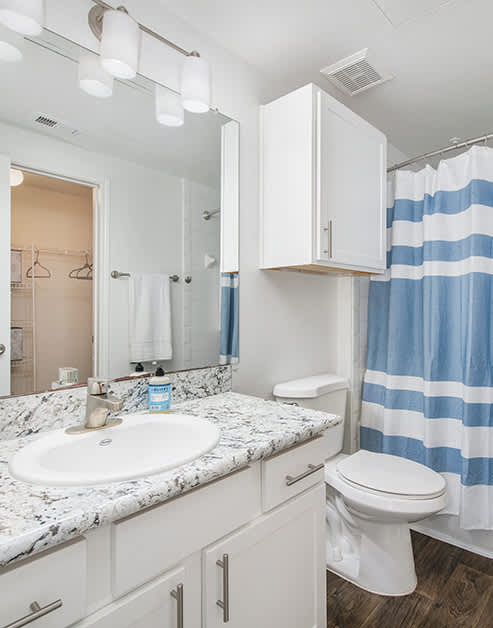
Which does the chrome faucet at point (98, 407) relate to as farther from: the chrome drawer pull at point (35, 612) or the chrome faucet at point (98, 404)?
the chrome drawer pull at point (35, 612)

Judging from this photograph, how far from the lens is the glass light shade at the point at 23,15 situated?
3.22 feet

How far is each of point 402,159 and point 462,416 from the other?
188 centimetres

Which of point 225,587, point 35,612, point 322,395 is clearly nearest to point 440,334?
Answer: point 322,395

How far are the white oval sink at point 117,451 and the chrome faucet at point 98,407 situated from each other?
0.08 ft

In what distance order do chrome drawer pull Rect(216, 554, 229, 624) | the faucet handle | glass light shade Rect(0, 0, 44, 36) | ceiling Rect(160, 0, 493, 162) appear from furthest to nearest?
ceiling Rect(160, 0, 493, 162) < the faucet handle < glass light shade Rect(0, 0, 44, 36) < chrome drawer pull Rect(216, 554, 229, 624)

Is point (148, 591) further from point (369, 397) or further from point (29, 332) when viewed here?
point (369, 397)

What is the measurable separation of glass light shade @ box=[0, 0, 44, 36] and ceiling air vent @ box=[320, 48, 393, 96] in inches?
49.4

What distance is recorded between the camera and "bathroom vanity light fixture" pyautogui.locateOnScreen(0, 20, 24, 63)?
3.37ft

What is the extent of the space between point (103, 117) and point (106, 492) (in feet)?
3.71

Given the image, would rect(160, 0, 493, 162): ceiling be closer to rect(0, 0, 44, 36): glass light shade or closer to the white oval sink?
rect(0, 0, 44, 36): glass light shade

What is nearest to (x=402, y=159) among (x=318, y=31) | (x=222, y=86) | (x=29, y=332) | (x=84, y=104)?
(x=318, y=31)

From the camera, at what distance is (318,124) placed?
1520 millimetres

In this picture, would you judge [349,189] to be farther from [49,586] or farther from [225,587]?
[49,586]

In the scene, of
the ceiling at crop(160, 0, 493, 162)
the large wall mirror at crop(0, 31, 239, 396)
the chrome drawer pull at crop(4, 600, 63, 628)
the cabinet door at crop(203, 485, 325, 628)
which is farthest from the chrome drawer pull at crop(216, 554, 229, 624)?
the ceiling at crop(160, 0, 493, 162)
